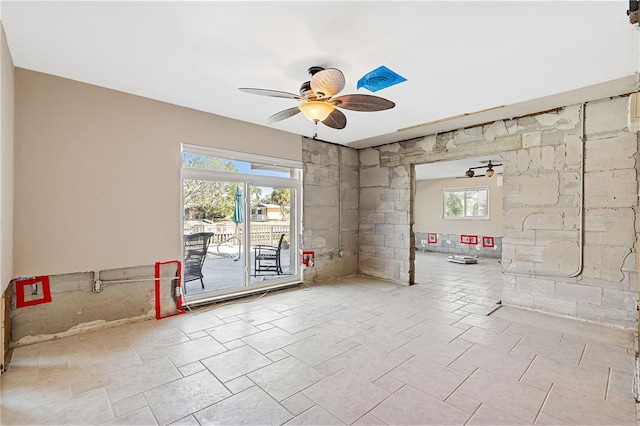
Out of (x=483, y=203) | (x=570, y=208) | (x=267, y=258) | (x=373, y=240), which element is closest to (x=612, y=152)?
(x=570, y=208)

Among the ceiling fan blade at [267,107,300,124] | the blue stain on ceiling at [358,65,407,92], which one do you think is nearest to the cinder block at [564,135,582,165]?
the blue stain on ceiling at [358,65,407,92]

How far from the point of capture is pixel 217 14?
2.01 meters

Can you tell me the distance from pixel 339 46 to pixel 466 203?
8.58 m

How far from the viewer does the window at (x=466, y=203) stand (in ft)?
30.0

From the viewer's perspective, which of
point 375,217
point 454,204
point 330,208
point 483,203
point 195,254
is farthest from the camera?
point 454,204

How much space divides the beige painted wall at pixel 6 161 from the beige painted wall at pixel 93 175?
18 centimetres

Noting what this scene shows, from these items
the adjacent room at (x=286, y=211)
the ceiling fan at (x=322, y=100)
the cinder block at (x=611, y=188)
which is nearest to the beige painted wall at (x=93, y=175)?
the adjacent room at (x=286, y=211)

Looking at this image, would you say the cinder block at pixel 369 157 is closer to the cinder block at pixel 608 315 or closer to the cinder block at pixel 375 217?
the cinder block at pixel 375 217

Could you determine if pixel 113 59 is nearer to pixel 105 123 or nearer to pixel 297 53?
pixel 105 123

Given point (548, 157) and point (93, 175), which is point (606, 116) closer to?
point (548, 157)

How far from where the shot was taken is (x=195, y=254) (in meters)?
4.06

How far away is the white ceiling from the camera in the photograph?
197 centimetres

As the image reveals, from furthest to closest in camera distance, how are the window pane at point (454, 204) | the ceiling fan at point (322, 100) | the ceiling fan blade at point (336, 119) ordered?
1. the window pane at point (454, 204)
2. the ceiling fan blade at point (336, 119)
3. the ceiling fan at point (322, 100)

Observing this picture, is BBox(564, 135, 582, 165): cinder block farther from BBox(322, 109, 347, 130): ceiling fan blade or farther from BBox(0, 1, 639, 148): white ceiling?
BBox(322, 109, 347, 130): ceiling fan blade
